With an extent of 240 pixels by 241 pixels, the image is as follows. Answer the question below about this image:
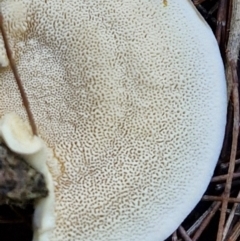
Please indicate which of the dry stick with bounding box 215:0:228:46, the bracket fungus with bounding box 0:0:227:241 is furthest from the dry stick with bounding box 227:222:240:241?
the dry stick with bounding box 215:0:228:46

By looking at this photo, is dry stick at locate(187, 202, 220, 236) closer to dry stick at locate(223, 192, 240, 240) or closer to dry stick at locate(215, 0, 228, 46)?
dry stick at locate(223, 192, 240, 240)

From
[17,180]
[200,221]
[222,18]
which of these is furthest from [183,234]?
[222,18]

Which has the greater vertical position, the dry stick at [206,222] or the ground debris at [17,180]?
the ground debris at [17,180]

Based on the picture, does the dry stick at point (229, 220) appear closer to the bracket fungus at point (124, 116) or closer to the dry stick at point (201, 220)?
the dry stick at point (201, 220)

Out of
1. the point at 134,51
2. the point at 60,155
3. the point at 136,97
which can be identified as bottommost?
the point at 60,155

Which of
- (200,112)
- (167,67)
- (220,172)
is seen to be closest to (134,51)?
(167,67)

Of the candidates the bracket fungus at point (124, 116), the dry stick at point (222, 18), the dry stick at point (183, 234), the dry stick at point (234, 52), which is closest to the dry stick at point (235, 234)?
the dry stick at point (234, 52)

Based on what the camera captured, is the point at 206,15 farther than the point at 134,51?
Yes

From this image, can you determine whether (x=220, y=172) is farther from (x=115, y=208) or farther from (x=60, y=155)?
(x=60, y=155)
